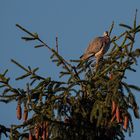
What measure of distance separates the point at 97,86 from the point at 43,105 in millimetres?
963

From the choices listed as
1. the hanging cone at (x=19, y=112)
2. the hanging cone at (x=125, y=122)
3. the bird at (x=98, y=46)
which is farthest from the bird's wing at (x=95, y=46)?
the hanging cone at (x=125, y=122)

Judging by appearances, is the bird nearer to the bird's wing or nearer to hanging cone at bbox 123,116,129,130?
the bird's wing

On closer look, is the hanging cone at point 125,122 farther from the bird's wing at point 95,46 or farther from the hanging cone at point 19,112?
the bird's wing at point 95,46

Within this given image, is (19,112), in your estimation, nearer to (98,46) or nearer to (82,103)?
(82,103)

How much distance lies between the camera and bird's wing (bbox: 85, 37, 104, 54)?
51.6ft

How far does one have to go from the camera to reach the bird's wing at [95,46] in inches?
619

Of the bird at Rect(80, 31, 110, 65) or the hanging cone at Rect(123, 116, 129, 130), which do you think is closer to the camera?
the hanging cone at Rect(123, 116, 129, 130)

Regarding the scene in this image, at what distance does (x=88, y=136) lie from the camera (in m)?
10.2

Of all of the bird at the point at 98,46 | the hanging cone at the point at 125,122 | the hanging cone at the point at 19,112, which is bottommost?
the hanging cone at the point at 125,122

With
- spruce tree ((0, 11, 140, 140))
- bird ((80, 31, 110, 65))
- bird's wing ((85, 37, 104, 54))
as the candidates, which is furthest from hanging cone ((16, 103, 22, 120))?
bird's wing ((85, 37, 104, 54))

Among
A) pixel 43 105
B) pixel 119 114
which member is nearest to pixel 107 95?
pixel 119 114

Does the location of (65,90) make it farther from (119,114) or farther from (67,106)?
(119,114)

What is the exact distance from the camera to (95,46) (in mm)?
16172

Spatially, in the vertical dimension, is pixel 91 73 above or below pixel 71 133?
above
